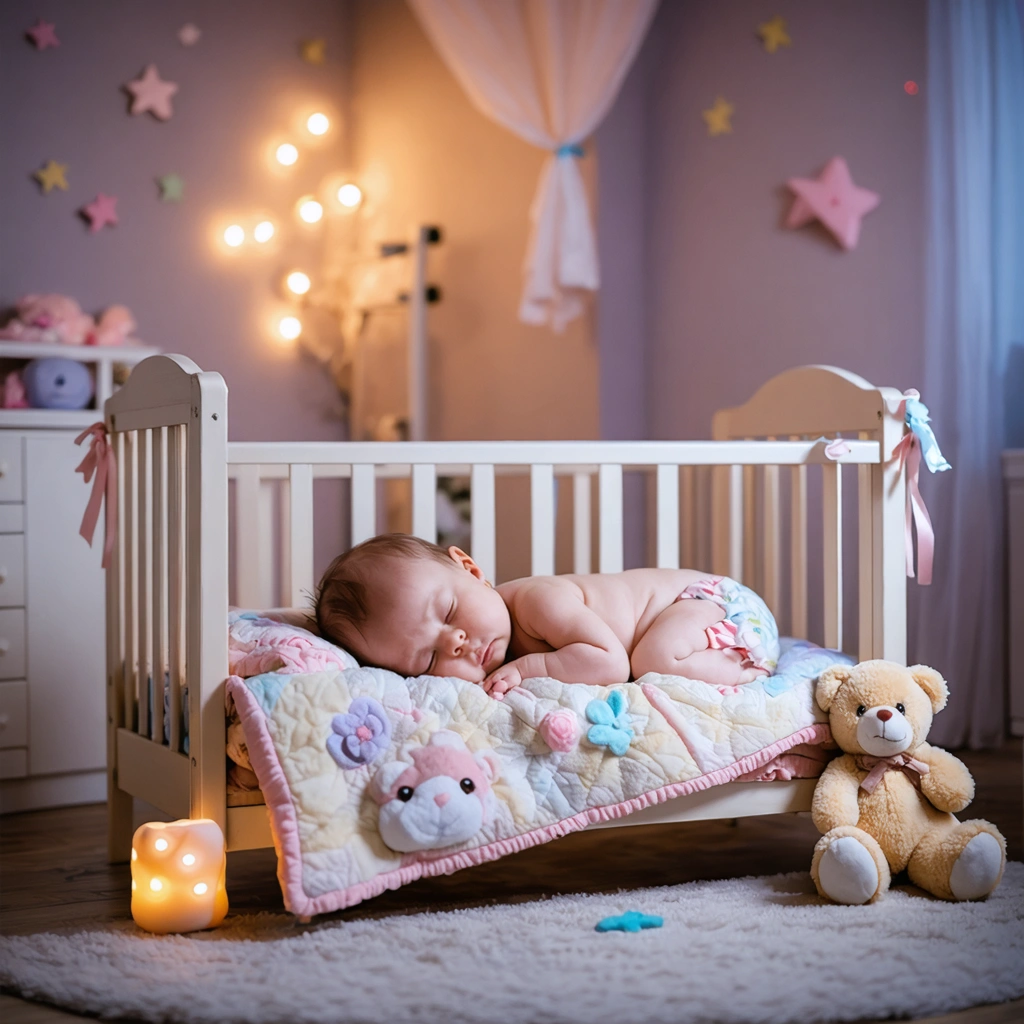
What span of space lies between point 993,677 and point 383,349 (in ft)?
6.64

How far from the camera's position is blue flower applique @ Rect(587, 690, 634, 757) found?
1.77 meters

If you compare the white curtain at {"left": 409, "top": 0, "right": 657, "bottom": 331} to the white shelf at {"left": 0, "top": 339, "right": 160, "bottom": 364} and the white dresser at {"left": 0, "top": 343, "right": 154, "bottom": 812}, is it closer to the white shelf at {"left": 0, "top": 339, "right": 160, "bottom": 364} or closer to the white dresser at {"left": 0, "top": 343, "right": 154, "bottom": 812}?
the white shelf at {"left": 0, "top": 339, "right": 160, "bottom": 364}

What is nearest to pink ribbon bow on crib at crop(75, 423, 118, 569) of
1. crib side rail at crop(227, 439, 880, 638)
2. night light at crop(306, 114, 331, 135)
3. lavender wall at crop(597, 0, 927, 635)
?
crib side rail at crop(227, 439, 880, 638)

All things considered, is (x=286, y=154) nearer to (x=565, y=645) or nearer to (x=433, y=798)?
(x=565, y=645)

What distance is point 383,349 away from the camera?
406cm

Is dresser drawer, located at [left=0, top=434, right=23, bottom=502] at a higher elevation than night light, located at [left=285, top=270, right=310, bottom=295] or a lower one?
lower

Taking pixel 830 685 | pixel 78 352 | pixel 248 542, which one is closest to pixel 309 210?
pixel 78 352

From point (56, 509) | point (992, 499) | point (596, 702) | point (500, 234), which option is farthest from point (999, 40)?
point (56, 509)

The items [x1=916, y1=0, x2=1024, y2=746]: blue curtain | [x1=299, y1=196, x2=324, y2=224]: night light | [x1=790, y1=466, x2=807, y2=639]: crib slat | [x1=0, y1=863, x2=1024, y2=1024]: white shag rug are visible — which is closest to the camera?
[x1=0, y1=863, x2=1024, y2=1024]: white shag rug

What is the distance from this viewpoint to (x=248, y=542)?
232 centimetres

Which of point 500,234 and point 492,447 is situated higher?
point 500,234

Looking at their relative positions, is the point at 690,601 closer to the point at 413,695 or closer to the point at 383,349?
the point at 413,695

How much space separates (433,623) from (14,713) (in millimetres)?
1169

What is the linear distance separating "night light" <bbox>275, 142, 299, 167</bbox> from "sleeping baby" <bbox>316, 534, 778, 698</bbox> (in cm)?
235
